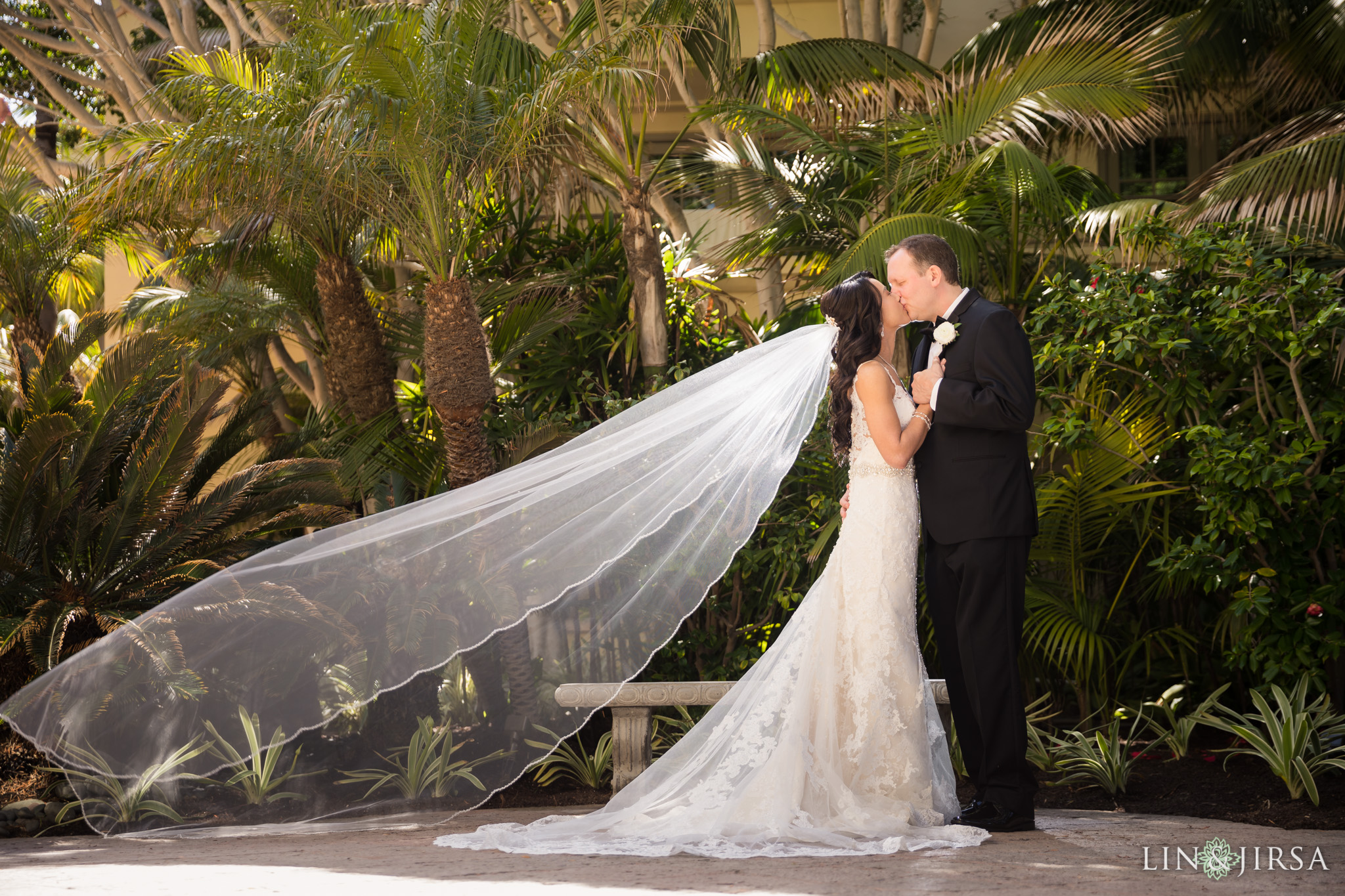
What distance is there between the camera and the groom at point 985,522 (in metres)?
3.99

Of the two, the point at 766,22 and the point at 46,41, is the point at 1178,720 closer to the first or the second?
the point at 766,22

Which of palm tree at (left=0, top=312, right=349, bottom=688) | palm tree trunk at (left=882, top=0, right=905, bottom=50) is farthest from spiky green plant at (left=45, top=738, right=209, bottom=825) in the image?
palm tree trunk at (left=882, top=0, right=905, bottom=50)

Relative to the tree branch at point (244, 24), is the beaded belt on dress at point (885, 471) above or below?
below

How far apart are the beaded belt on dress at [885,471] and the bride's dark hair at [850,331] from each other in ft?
0.52

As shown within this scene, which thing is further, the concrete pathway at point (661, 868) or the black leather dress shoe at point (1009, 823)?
the black leather dress shoe at point (1009, 823)

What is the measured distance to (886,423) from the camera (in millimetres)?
4129

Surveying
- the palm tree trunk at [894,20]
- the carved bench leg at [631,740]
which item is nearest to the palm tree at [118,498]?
the carved bench leg at [631,740]

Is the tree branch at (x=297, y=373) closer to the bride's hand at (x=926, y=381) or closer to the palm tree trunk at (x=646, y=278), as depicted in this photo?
the palm tree trunk at (x=646, y=278)

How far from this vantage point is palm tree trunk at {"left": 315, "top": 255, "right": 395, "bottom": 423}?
792 centimetres

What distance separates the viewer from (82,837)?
4.77 metres

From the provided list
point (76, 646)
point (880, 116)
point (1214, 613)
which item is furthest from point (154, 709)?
point (880, 116)

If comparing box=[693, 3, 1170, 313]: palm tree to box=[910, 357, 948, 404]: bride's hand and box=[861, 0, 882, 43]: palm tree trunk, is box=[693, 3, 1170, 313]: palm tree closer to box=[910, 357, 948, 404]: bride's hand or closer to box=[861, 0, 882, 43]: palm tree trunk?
box=[910, 357, 948, 404]: bride's hand

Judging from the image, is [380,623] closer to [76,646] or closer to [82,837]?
[82,837]

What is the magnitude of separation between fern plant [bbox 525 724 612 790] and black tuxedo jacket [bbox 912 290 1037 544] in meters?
2.30
